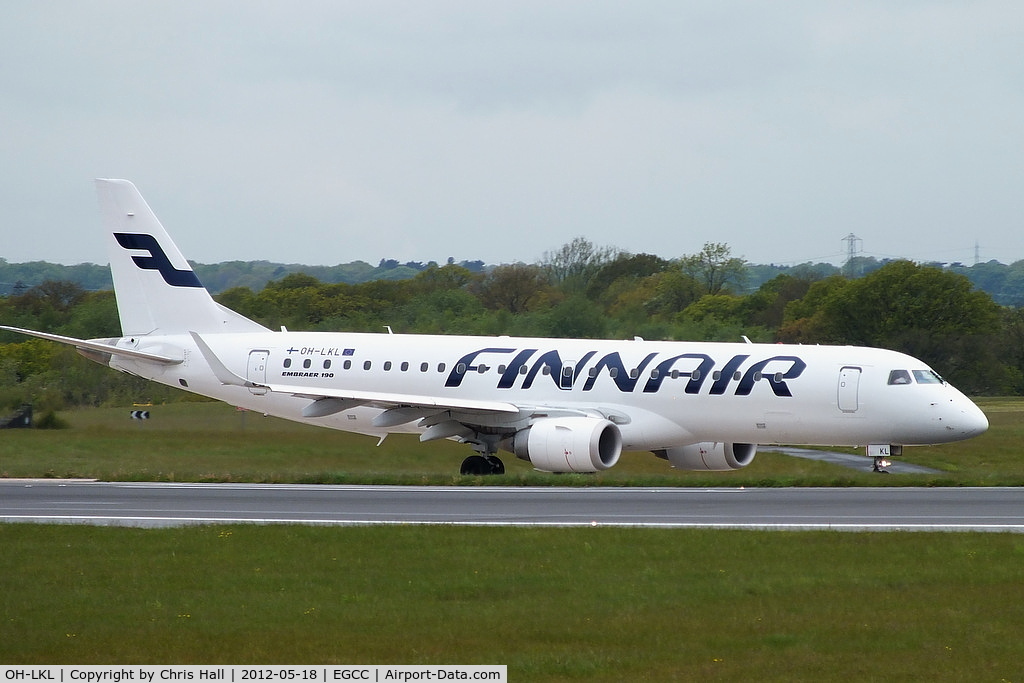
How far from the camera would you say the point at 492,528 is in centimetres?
1941

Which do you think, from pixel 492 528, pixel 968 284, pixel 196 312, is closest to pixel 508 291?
pixel 968 284

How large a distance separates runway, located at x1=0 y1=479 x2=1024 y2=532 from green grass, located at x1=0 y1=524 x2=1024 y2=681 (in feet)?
6.51

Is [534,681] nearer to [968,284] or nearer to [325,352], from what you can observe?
[325,352]

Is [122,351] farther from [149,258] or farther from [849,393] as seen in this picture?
[849,393]

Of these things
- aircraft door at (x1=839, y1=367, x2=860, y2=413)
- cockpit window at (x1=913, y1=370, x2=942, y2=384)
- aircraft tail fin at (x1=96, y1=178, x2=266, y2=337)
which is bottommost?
aircraft door at (x1=839, y1=367, x2=860, y2=413)

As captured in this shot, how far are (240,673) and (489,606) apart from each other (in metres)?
3.51

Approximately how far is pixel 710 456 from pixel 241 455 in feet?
40.5

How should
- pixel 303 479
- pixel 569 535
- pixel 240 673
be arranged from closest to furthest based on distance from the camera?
pixel 240 673
pixel 569 535
pixel 303 479

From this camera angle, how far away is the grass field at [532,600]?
1156cm

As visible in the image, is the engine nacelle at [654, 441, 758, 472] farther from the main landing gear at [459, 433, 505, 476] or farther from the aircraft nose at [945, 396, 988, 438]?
the aircraft nose at [945, 396, 988, 438]

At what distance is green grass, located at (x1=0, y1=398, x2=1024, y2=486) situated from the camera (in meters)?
33.5

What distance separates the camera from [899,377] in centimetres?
3025

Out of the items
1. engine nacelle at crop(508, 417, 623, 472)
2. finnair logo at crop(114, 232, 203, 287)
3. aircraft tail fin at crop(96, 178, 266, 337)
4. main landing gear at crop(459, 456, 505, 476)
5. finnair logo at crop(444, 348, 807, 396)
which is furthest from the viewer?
finnair logo at crop(114, 232, 203, 287)

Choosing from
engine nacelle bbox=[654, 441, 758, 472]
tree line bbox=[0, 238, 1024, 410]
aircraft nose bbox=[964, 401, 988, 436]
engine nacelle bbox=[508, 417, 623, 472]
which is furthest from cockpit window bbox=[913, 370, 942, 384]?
tree line bbox=[0, 238, 1024, 410]
